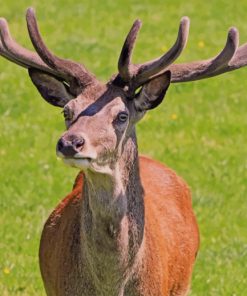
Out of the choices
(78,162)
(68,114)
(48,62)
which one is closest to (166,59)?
(68,114)

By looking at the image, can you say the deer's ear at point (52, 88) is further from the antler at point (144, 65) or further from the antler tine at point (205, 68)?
the antler tine at point (205, 68)

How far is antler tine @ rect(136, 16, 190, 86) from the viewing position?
21.0 feet

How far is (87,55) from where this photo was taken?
15648mm

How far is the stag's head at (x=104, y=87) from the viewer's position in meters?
6.15

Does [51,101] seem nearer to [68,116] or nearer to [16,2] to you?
[68,116]

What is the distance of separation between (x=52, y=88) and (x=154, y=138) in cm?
553

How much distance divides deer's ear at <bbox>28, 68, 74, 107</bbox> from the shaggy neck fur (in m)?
0.55

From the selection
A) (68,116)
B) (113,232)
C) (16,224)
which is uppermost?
(68,116)

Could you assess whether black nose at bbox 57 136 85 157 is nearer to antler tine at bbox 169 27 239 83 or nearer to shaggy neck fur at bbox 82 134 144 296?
shaggy neck fur at bbox 82 134 144 296

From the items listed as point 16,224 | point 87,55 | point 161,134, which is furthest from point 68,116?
point 87,55

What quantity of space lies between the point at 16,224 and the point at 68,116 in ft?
13.0

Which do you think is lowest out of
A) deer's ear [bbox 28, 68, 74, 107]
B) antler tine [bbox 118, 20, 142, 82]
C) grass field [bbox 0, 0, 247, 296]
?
grass field [bbox 0, 0, 247, 296]

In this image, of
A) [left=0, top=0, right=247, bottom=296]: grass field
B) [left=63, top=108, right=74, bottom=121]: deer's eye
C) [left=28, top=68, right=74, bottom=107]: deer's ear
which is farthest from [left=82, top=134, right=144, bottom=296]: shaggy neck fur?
[left=0, top=0, right=247, bottom=296]: grass field

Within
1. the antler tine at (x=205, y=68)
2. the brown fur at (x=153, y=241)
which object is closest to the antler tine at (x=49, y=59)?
the antler tine at (x=205, y=68)
